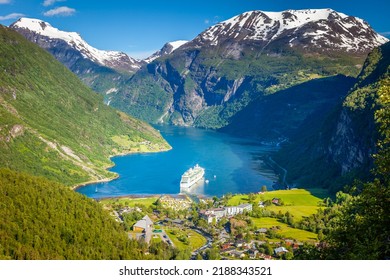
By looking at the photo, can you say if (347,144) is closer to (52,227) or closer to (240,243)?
(240,243)

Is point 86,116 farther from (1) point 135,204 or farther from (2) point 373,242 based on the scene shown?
(2) point 373,242

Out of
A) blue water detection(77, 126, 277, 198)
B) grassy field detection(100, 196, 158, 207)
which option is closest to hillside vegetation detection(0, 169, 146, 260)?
grassy field detection(100, 196, 158, 207)

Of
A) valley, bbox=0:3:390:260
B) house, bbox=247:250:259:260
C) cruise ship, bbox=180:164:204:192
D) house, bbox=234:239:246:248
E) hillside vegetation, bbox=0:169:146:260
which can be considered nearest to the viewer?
valley, bbox=0:3:390:260

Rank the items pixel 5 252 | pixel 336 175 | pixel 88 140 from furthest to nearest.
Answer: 1. pixel 88 140
2. pixel 336 175
3. pixel 5 252

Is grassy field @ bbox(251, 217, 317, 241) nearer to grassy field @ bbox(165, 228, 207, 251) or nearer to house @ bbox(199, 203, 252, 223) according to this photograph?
house @ bbox(199, 203, 252, 223)

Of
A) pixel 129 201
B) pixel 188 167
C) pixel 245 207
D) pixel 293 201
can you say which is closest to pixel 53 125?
pixel 188 167
